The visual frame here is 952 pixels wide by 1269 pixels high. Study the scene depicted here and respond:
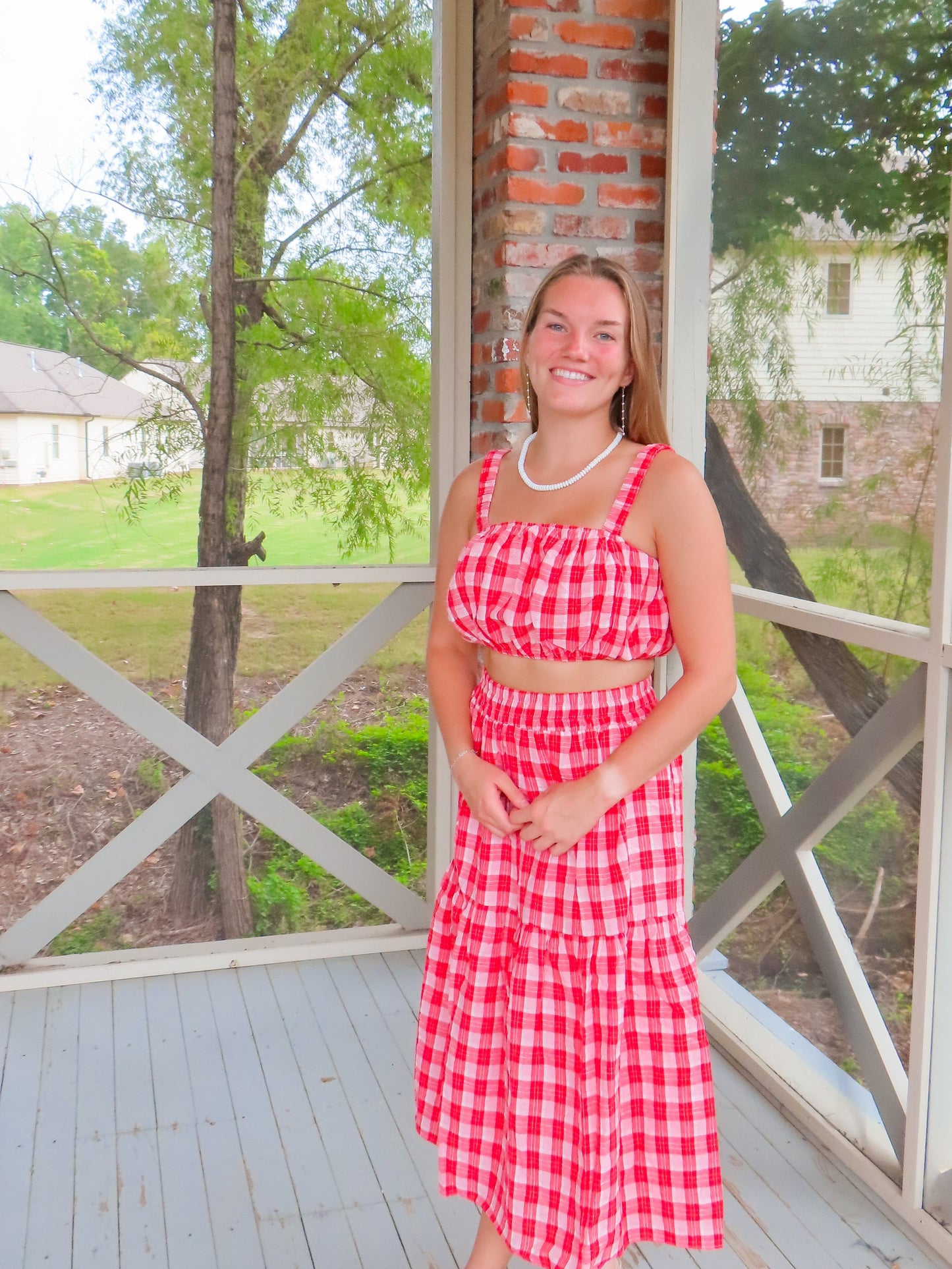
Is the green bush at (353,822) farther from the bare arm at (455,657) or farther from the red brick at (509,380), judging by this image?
the bare arm at (455,657)

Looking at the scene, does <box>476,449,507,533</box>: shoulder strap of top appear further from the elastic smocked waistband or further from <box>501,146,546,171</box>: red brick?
<box>501,146,546,171</box>: red brick

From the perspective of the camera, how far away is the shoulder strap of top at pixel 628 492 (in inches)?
64.4

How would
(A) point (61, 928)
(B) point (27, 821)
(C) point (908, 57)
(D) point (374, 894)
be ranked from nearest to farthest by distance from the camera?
(C) point (908, 57)
(A) point (61, 928)
(D) point (374, 894)
(B) point (27, 821)

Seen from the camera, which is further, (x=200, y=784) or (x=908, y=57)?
(x=200, y=784)

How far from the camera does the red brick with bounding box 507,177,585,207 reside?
109 inches

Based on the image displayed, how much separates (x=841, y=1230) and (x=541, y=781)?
109 centimetres

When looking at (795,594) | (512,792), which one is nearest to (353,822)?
(795,594)

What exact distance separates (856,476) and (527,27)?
1.40 meters

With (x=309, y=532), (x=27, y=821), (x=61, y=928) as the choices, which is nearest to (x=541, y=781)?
(x=309, y=532)

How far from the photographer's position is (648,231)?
2.82m

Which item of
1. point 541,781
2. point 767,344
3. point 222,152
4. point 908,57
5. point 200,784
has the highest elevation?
point 222,152

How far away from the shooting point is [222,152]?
3244 mm

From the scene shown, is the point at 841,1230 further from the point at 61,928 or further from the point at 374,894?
the point at 61,928

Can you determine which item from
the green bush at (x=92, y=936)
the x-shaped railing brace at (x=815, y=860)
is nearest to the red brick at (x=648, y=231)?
the x-shaped railing brace at (x=815, y=860)
